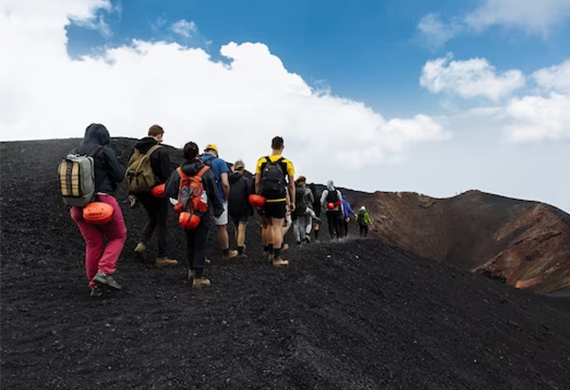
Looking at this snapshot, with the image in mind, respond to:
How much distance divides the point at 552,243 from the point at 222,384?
29833 mm

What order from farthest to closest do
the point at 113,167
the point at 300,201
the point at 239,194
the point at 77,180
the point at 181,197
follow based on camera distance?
1. the point at 300,201
2. the point at 239,194
3. the point at 181,197
4. the point at 113,167
5. the point at 77,180

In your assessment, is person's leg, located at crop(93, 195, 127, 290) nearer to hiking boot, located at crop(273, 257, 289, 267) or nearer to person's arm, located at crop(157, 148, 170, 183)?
person's arm, located at crop(157, 148, 170, 183)

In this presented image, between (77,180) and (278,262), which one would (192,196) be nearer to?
(77,180)

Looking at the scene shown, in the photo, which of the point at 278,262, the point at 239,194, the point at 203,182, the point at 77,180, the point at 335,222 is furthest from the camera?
the point at 335,222

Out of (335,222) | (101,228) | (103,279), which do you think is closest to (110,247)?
(101,228)

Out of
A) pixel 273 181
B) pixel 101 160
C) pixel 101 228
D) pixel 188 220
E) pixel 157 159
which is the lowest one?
pixel 101 228

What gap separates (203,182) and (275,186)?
1.39 meters

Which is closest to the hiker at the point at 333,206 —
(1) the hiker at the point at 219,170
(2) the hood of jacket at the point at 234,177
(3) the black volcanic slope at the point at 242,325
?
(3) the black volcanic slope at the point at 242,325

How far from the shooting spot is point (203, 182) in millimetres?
6688

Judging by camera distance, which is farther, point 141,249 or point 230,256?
point 230,256

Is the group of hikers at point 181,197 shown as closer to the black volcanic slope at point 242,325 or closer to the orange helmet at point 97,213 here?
the orange helmet at point 97,213

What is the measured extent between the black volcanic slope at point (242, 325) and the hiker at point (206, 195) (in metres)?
0.37

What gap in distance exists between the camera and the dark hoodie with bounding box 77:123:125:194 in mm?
6211

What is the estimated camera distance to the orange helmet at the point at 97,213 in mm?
5848
